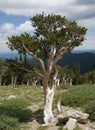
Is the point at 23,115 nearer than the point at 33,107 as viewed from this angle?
Yes

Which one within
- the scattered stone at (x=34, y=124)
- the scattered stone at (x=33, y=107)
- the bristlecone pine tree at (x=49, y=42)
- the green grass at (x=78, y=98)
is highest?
the bristlecone pine tree at (x=49, y=42)

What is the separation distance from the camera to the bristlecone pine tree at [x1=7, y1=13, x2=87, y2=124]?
75.4 feet

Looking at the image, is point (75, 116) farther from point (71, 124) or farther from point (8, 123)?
point (8, 123)

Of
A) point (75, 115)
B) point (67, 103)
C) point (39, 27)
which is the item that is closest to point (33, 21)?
point (39, 27)

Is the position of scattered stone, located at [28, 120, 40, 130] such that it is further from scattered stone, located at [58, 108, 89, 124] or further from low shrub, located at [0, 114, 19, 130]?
scattered stone, located at [58, 108, 89, 124]

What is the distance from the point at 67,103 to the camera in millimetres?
29828

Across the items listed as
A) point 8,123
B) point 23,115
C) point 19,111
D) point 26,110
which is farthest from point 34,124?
point 26,110

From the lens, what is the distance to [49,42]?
23062 millimetres

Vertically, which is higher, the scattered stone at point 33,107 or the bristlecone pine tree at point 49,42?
the bristlecone pine tree at point 49,42

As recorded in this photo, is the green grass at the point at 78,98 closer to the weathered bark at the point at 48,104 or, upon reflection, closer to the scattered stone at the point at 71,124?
the weathered bark at the point at 48,104

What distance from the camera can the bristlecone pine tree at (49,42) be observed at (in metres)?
23.0

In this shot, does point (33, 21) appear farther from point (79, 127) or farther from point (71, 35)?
point (79, 127)

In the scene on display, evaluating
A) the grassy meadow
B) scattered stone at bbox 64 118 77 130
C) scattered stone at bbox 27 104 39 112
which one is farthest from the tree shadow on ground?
scattered stone at bbox 64 118 77 130

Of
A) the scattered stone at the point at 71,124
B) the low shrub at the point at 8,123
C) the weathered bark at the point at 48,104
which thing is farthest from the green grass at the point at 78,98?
the low shrub at the point at 8,123
